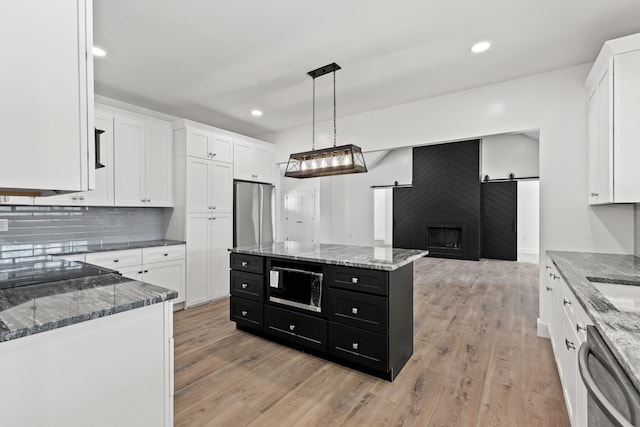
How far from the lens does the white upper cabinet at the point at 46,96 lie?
3.46ft

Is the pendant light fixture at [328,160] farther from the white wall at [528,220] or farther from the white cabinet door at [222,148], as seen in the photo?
the white wall at [528,220]

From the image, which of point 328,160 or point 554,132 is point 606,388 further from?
point 554,132

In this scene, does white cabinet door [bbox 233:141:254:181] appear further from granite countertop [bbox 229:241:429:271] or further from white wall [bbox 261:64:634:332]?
white wall [bbox 261:64:634:332]

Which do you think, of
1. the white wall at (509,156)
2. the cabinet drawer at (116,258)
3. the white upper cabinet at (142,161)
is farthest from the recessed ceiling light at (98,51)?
the white wall at (509,156)

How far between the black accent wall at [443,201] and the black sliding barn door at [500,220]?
70cm

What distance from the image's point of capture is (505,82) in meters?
3.29

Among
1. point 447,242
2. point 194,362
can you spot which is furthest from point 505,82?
point 447,242

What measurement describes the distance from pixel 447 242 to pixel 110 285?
826 centimetres

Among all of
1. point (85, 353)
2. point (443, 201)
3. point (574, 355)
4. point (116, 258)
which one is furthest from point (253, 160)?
point (443, 201)

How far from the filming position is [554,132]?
3041 mm

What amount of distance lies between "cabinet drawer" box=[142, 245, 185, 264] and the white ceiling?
1.81 meters

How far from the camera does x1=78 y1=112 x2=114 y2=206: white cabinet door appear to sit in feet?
11.1

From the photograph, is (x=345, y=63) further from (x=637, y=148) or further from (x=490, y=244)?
(x=490, y=244)

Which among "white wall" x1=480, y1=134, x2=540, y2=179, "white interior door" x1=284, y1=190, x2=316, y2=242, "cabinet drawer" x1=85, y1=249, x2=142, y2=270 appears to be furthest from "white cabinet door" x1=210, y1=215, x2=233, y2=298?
"white wall" x1=480, y1=134, x2=540, y2=179
